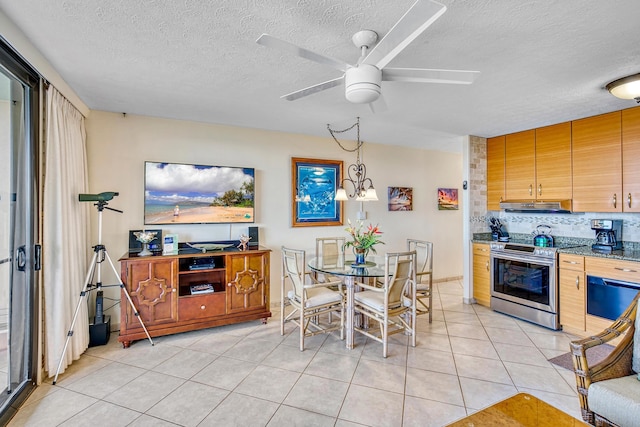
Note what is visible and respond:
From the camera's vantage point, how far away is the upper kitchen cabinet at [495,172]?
446 centimetres

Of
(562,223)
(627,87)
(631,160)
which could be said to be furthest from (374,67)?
(562,223)

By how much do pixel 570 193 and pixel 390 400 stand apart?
10.9 ft

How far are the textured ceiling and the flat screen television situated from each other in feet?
2.21

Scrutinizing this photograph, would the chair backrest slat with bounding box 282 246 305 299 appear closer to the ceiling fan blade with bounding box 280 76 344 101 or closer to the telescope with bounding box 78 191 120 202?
the ceiling fan blade with bounding box 280 76 344 101

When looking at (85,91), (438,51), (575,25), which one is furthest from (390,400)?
(85,91)

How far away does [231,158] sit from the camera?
4000 millimetres

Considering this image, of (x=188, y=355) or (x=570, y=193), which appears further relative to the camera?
(x=570, y=193)

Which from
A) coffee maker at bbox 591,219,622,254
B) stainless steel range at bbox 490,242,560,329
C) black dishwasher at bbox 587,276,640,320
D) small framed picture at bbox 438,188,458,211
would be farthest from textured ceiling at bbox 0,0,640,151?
small framed picture at bbox 438,188,458,211

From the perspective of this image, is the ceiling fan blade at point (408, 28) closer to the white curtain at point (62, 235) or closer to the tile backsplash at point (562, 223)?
the white curtain at point (62, 235)

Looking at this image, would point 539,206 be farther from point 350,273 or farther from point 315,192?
point 315,192

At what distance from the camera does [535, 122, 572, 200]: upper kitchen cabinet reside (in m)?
3.75

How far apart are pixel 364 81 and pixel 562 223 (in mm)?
3942

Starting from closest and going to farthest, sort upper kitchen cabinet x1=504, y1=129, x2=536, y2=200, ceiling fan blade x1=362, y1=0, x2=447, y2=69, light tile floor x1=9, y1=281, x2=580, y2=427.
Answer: ceiling fan blade x1=362, y1=0, x2=447, y2=69 < light tile floor x1=9, y1=281, x2=580, y2=427 < upper kitchen cabinet x1=504, y1=129, x2=536, y2=200

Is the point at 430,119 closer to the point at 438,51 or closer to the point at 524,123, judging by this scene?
the point at 524,123
